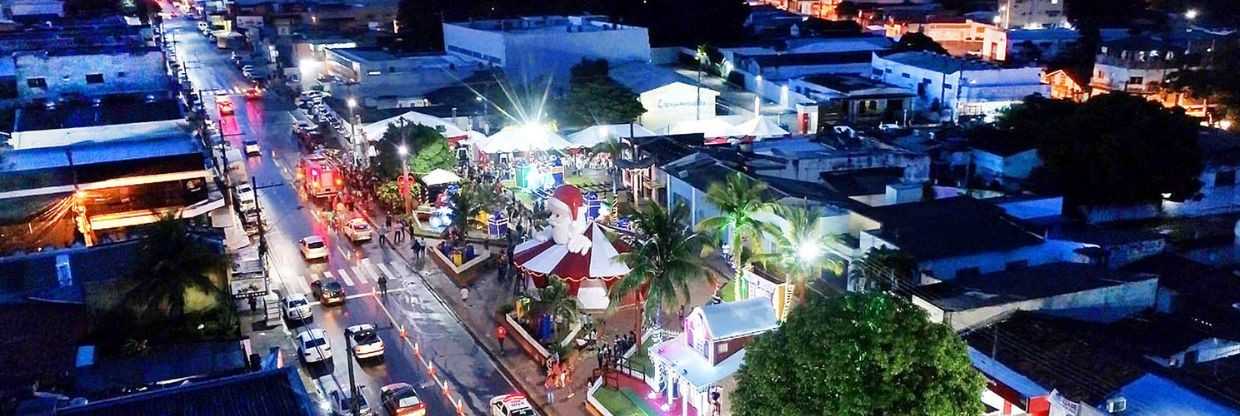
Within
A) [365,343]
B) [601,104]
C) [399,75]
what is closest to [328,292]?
[365,343]

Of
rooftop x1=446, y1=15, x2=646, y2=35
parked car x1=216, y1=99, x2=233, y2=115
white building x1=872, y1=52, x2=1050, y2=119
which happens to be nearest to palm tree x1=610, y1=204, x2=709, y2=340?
white building x1=872, y1=52, x2=1050, y2=119

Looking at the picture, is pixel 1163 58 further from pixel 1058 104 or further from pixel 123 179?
pixel 123 179

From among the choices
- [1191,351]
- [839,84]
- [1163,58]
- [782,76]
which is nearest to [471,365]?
[1191,351]

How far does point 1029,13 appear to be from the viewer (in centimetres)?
8650

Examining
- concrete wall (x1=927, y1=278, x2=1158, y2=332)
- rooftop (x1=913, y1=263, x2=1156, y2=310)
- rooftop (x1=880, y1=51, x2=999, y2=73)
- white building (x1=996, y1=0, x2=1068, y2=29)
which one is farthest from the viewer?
white building (x1=996, y1=0, x2=1068, y2=29)

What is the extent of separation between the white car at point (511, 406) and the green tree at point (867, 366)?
7384mm

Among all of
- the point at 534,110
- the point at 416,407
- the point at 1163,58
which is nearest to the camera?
the point at 416,407

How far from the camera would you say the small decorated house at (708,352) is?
23.8 m

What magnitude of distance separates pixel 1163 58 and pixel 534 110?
3957 centimetres

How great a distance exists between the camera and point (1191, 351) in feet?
75.6

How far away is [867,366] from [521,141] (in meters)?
32.1

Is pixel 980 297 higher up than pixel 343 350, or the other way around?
pixel 980 297

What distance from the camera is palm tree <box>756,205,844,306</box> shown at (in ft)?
90.8

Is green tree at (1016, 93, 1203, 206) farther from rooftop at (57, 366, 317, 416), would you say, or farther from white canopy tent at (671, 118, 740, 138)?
rooftop at (57, 366, 317, 416)
